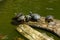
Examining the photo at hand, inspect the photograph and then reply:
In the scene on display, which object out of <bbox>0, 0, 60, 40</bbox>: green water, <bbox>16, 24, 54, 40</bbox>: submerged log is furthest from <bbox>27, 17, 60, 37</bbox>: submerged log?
<bbox>16, 24, 54, 40</bbox>: submerged log

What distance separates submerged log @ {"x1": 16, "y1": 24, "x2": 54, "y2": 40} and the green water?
0.27 metres

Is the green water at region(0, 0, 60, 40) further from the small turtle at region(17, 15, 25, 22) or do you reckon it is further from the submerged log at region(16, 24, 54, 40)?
the small turtle at region(17, 15, 25, 22)

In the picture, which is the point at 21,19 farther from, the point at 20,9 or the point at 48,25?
the point at 20,9

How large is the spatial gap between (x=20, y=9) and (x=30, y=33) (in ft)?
12.0

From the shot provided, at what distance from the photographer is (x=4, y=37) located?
32.7 ft

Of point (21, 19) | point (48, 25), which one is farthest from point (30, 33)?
point (21, 19)

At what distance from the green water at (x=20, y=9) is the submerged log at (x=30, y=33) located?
273 mm

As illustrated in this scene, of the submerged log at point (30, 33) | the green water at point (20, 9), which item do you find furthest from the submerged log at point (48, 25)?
the submerged log at point (30, 33)

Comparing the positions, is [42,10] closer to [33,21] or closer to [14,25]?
[33,21]

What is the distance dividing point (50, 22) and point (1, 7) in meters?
4.55

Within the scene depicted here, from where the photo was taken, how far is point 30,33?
1001cm

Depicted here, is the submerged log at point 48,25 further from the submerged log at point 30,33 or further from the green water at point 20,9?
the submerged log at point 30,33

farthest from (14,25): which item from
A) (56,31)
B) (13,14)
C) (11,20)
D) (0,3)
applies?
(0,3)

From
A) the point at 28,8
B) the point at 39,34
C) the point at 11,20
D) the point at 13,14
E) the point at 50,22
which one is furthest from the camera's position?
the point at 28,8
